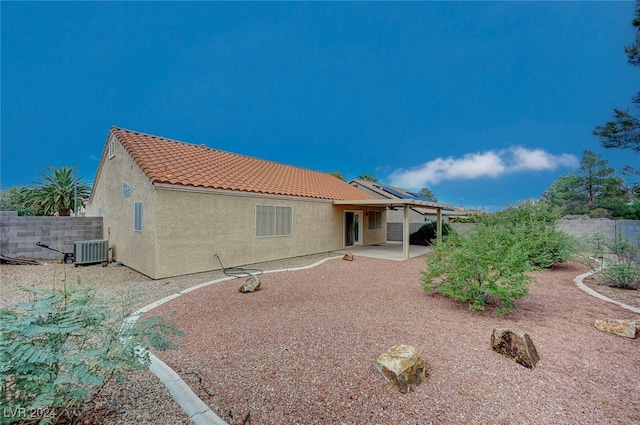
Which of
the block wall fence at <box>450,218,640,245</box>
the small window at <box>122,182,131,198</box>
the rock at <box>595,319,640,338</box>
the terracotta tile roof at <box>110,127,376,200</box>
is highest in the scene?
the terracotta tile roof at <box>110,127,376,200</box>

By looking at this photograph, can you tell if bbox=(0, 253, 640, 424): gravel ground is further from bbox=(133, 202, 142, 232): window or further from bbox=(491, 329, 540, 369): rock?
bbox=(133, 202, 142, 232): window

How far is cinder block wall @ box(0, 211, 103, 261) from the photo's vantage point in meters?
10.0

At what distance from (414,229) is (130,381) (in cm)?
2030

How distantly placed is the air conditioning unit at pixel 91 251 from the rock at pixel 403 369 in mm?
11955

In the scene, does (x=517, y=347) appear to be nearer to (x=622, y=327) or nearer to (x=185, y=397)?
(x=622, y=327)

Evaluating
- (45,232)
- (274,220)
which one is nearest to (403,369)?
(274,220)

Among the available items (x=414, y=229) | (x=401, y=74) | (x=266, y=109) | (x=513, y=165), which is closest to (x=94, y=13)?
(x=266, y=109)

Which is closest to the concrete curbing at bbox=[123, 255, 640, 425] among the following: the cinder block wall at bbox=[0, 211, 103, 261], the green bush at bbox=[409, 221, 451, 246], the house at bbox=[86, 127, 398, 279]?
the house at bbox=[86, 127, 398, 279]

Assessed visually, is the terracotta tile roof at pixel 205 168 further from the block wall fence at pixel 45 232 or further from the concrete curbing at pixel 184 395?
the concrete curbing at pixel 184 395

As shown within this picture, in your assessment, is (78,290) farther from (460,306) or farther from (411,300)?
(460,306)

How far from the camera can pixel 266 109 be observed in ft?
80.3

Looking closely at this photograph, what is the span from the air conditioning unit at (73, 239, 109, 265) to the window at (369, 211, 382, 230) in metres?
14.5

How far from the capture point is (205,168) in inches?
420

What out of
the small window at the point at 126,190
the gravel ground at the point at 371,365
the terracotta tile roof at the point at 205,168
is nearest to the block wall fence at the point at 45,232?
the small window at the point at 126,190
